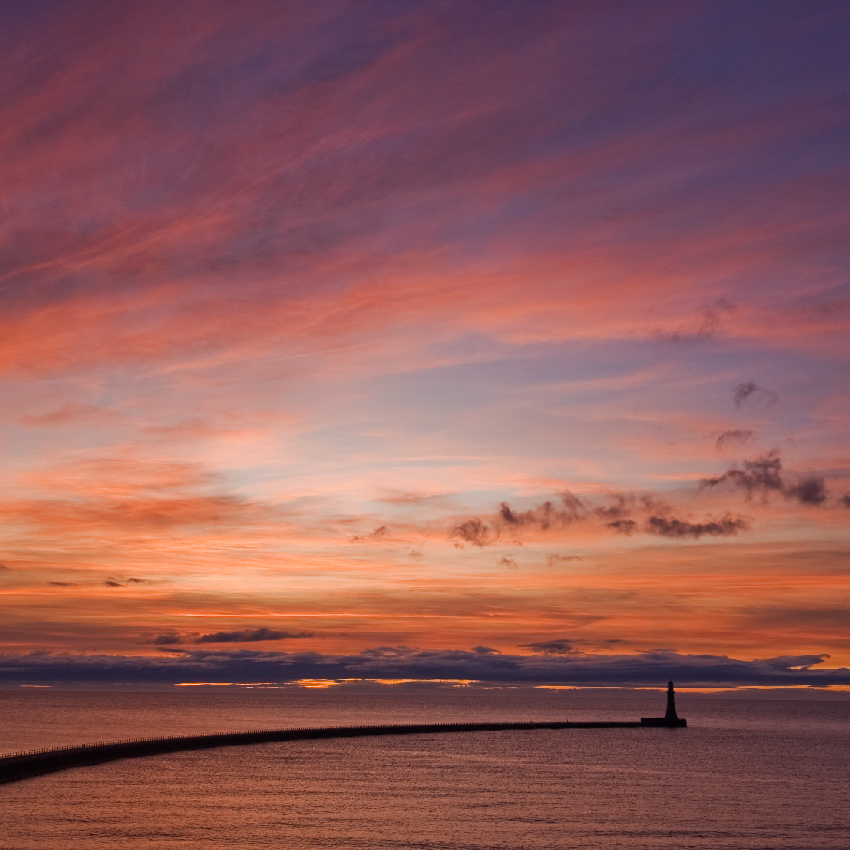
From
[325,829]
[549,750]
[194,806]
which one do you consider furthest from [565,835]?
[549,750]

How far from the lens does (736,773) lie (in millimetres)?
130500

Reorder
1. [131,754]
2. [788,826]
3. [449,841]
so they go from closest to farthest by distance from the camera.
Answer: [449,841], [788,826], [131,754]

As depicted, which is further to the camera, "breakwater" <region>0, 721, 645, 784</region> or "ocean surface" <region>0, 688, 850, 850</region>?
"breakwater" <region>0, 721, 645, 784</region>

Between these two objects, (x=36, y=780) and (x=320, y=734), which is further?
(x=320, y=734)

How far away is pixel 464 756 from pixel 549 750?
2202 cm

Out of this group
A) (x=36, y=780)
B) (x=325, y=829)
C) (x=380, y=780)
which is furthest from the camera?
(x=380, y=780)

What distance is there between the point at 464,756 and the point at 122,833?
276ft

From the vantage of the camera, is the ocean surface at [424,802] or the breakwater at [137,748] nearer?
the ocean surface at [424,802]

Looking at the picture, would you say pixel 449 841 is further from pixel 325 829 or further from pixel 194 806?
pixel 194 806

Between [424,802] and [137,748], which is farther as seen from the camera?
[137,748]

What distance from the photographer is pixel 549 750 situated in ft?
545

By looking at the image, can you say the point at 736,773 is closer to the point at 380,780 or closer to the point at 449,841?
the point at 380,780

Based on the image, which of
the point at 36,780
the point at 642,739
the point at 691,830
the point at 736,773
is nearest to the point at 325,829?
the point at 691,830

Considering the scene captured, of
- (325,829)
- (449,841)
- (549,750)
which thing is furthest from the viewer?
(549,750)
